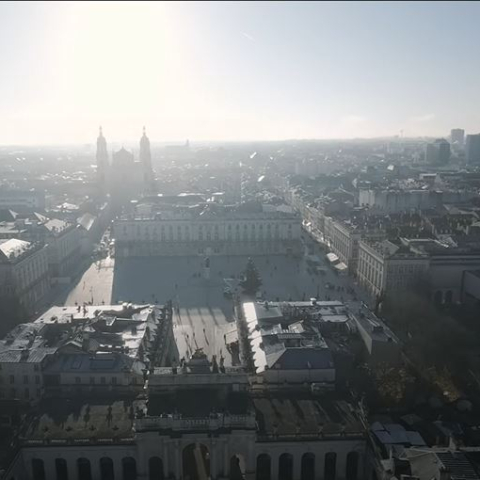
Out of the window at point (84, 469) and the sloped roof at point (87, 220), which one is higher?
the sloped roof at point (87, 220)

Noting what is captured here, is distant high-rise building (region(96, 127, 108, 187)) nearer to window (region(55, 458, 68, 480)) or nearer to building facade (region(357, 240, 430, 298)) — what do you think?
building facade (region(357, 240, 430, 298))

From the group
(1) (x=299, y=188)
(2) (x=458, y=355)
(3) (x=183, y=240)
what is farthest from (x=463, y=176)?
(2) (x=458, y=355)

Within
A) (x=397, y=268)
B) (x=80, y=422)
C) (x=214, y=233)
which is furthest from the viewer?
(x=214, y=233)

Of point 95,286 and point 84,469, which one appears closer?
point 84,469

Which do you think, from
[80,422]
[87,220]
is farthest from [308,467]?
[87,220]

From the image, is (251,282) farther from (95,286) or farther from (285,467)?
(285,467)

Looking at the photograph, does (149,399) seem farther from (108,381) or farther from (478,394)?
(478,394)

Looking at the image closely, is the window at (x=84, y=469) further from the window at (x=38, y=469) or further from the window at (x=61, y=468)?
the window at (x=38, y=469)

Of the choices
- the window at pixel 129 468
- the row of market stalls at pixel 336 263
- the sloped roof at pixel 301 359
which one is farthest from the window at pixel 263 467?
the row of market stalls at pixel 336 263
